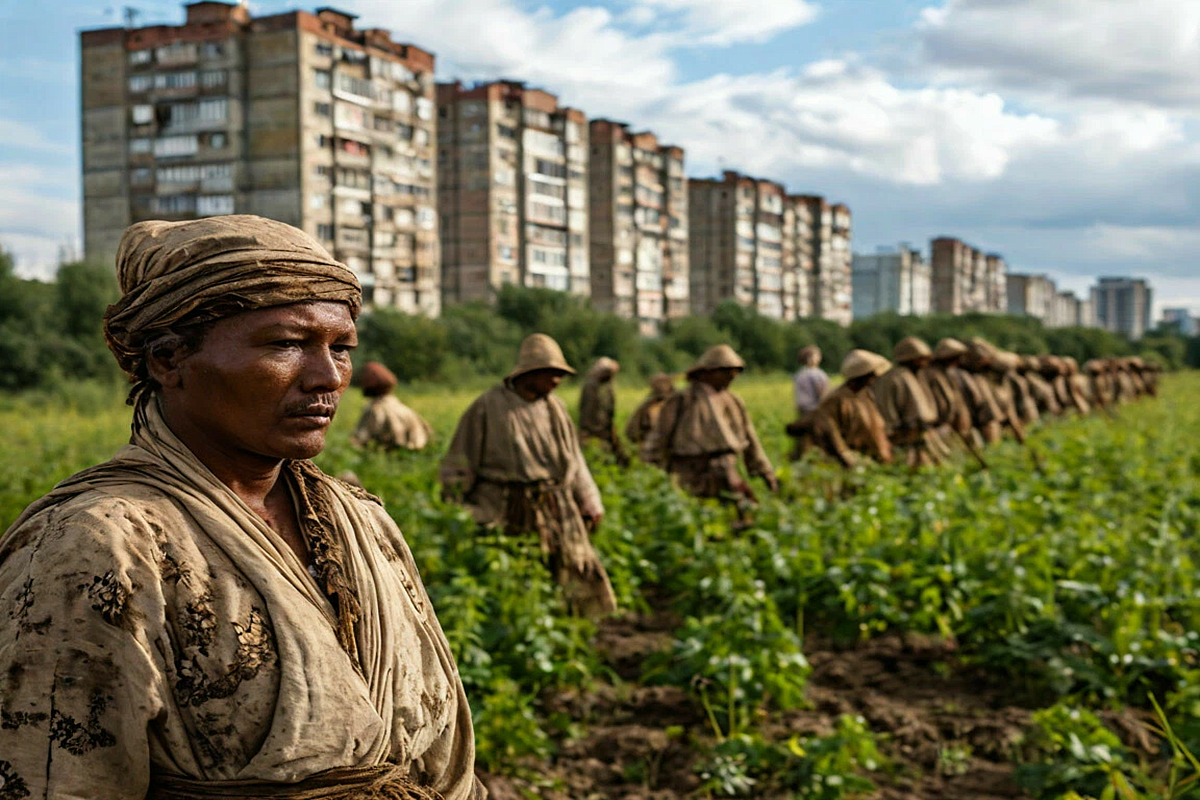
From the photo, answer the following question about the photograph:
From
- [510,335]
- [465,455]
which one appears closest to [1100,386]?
[510,335]

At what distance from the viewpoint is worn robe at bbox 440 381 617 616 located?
25.2 ft

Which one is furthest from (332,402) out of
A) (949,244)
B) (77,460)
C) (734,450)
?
(949,244)

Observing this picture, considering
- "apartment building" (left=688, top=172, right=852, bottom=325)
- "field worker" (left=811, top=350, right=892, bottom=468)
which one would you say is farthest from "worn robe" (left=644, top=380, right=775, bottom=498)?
"apartment building" (left=688, top=172, right=852, bottom=325)

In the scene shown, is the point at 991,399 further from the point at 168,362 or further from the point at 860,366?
the point at 168,362

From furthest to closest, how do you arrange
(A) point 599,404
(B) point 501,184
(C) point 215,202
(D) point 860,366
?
(B) point 501,184, (C) point 215,202, (A) point 599,404, (D) point 860,366

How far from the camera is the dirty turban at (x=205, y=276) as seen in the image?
194cm

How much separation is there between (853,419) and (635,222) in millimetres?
53570

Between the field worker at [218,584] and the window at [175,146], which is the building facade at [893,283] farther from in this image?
the field worker at [218,584]

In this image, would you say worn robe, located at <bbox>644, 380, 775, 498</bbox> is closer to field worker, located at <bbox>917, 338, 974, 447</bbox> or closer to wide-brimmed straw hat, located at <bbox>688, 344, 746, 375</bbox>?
wide-brimmed straw hat, located at <bbox>688, 344, 746, 375</bbox>

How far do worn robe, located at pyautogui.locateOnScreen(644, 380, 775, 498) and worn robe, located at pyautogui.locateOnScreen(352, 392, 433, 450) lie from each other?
317 centimetres

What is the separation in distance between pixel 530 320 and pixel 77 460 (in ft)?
114

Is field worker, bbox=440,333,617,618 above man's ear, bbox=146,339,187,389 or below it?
below

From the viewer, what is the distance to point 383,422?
12.8m

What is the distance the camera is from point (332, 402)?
6.80ft
